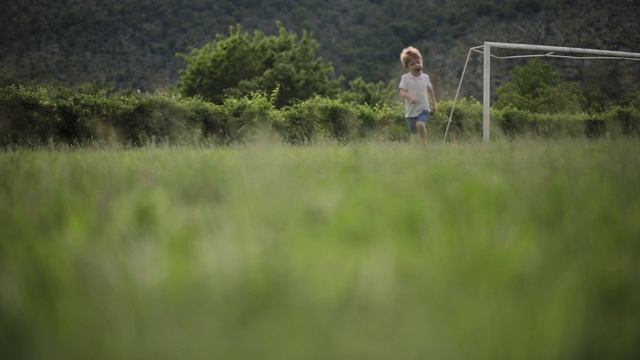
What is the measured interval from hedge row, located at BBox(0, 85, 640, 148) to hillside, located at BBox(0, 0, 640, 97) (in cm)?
4038

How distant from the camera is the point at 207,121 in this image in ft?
52.3

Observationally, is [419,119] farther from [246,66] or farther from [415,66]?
[246,66]

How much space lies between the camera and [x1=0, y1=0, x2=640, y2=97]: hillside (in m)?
60.2

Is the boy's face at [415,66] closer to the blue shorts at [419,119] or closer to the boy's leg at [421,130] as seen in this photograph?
the blue shorts at [419,119]

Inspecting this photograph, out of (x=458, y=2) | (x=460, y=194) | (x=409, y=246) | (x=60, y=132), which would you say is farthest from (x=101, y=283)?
(x=458, y=2)

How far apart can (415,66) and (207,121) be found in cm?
794

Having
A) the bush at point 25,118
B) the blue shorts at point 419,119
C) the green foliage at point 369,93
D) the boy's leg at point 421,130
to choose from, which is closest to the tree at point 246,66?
the green foliage at point 369,93

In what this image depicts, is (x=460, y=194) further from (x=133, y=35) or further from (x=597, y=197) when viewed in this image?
(x=133, y=35)

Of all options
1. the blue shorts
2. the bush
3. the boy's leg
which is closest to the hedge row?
the bush

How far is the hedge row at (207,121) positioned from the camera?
44.6ft

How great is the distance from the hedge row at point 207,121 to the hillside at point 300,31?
132ft

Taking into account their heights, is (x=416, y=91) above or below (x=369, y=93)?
above

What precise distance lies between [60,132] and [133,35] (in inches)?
2273

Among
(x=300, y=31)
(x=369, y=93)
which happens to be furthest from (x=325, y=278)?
(x=300, y=31)
